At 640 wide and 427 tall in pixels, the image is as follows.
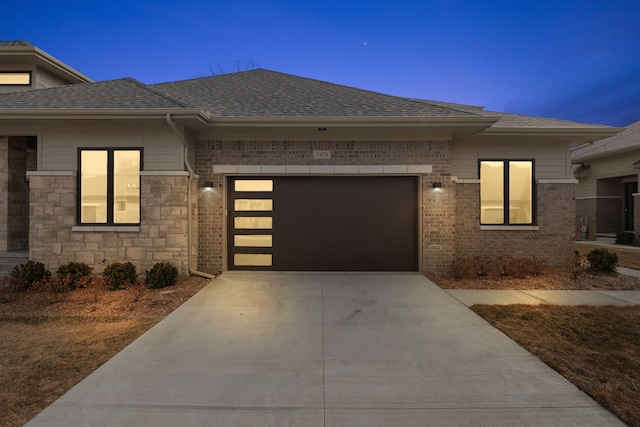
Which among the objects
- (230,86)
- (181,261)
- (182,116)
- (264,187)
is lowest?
(181,261)

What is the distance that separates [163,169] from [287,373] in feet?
19.8

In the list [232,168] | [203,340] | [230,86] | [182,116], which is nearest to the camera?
[203,340]

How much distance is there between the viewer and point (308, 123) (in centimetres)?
770

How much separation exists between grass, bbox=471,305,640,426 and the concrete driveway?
0.62 ft

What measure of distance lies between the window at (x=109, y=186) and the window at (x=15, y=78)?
6162mm

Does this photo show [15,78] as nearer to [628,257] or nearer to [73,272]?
[73,272]

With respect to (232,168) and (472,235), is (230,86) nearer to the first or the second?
(232,168)

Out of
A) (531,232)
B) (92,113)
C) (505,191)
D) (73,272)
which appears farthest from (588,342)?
(92,113)

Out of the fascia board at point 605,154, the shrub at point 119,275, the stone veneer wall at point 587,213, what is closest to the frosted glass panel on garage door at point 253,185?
the shrub at point 119,275

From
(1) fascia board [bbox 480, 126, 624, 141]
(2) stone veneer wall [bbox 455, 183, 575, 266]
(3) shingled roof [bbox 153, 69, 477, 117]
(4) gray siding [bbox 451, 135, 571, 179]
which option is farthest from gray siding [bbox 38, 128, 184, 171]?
(1) fascia board [bbox 480, 126, 624, 141]

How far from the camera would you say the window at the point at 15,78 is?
36.3ft

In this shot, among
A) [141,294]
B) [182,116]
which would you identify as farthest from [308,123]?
[141,294]

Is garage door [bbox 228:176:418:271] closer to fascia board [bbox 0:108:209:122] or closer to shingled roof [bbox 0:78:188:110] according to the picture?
fascia board [bbox 0:108:209:122]

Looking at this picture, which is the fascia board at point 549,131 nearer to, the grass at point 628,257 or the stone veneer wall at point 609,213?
the grass at point 628,257
